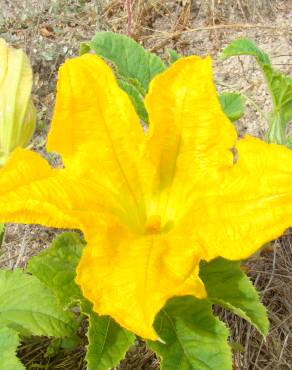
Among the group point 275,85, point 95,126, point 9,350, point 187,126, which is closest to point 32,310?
point 9,350

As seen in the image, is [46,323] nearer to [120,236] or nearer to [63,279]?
[63,279]

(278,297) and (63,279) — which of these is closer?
(63,279)

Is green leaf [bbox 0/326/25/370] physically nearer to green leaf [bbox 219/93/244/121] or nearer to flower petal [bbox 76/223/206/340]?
flower petal [bbox 76/223/206/340]

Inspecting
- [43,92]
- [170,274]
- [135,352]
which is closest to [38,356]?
[135,352]

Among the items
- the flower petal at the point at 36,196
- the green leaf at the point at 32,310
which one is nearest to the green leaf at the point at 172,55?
the flower petal at the point at 36,196

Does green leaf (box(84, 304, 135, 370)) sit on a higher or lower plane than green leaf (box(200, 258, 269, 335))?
lower

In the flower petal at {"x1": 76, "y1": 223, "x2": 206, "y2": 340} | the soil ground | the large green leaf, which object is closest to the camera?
the flower petal at {"x1": 76, "y1": 223, "x2": 206, "y2": 340}

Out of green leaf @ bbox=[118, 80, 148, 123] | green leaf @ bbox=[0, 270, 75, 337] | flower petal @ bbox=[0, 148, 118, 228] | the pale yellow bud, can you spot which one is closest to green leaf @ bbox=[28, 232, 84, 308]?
green leaf @ bbox=[0, 270, 75, 337]
